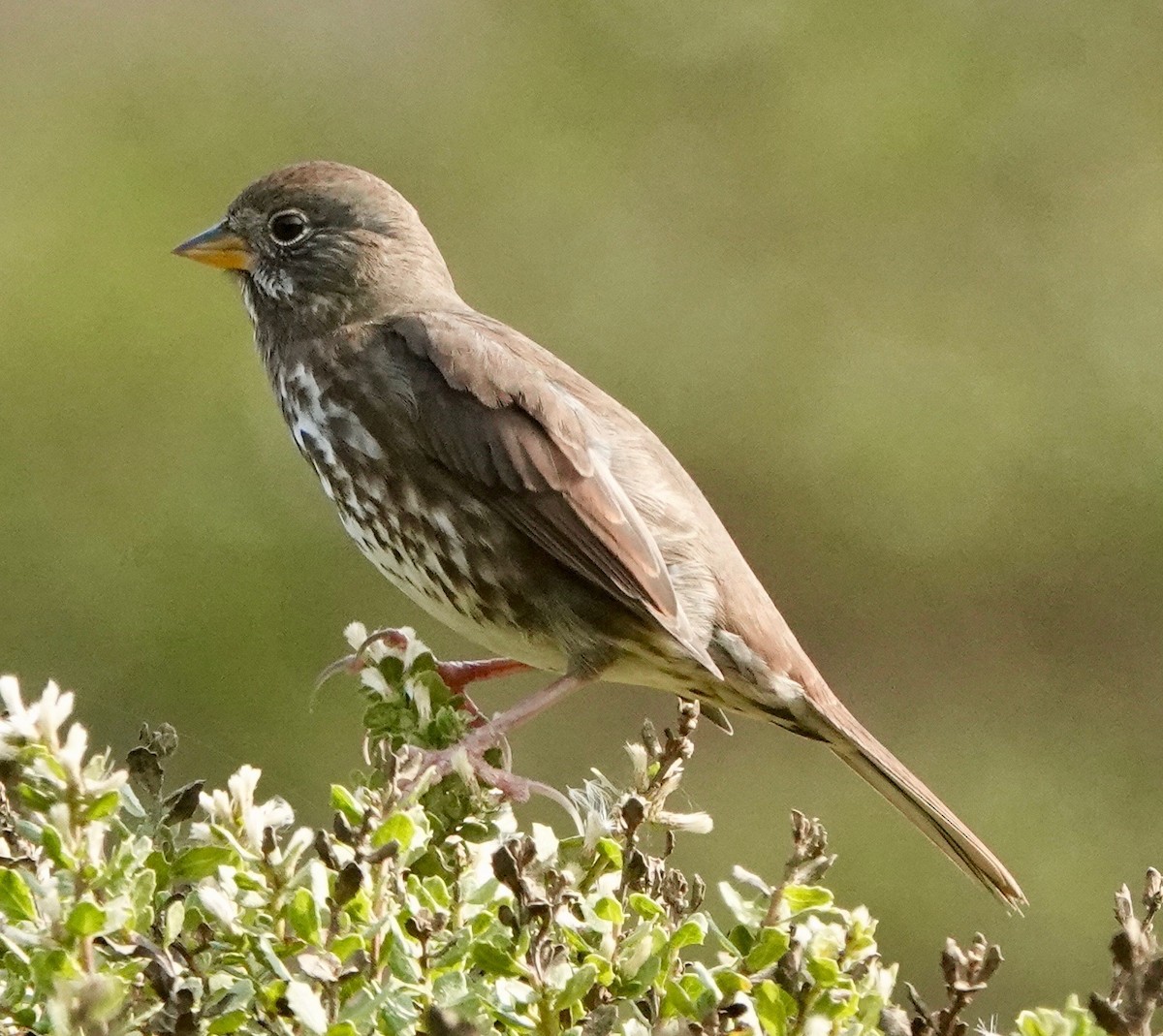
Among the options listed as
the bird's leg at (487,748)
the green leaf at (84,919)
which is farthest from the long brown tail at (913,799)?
the green leaf at (84,919)

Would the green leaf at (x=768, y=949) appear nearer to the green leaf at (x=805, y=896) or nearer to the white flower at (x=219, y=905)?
the green leaf at (x=805, y=896)

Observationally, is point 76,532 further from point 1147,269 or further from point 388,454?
point 1147,269

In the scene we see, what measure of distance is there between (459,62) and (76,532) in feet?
8.72

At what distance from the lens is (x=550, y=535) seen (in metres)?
4.03

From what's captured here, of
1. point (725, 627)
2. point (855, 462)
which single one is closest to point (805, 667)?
point (725, 627)

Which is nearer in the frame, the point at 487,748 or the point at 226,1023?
the point at 226,1023

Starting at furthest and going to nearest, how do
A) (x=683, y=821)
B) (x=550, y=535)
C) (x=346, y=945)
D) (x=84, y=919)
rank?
1. (x=550, y=535)
2. (x=683, y=821)
3. (x=346, y=945)
4. (x=84, y=919)

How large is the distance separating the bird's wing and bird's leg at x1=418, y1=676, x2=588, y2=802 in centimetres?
23

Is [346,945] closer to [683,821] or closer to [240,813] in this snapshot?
[240,813]

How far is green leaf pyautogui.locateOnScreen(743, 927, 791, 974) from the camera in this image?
228 cm

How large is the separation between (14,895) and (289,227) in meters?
2.83

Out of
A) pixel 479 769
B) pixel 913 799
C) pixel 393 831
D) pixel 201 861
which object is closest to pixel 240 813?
pixel 201 861

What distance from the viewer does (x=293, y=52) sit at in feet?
27.2

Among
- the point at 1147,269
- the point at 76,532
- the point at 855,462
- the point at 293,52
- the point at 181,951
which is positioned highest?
the point at 1147,269
